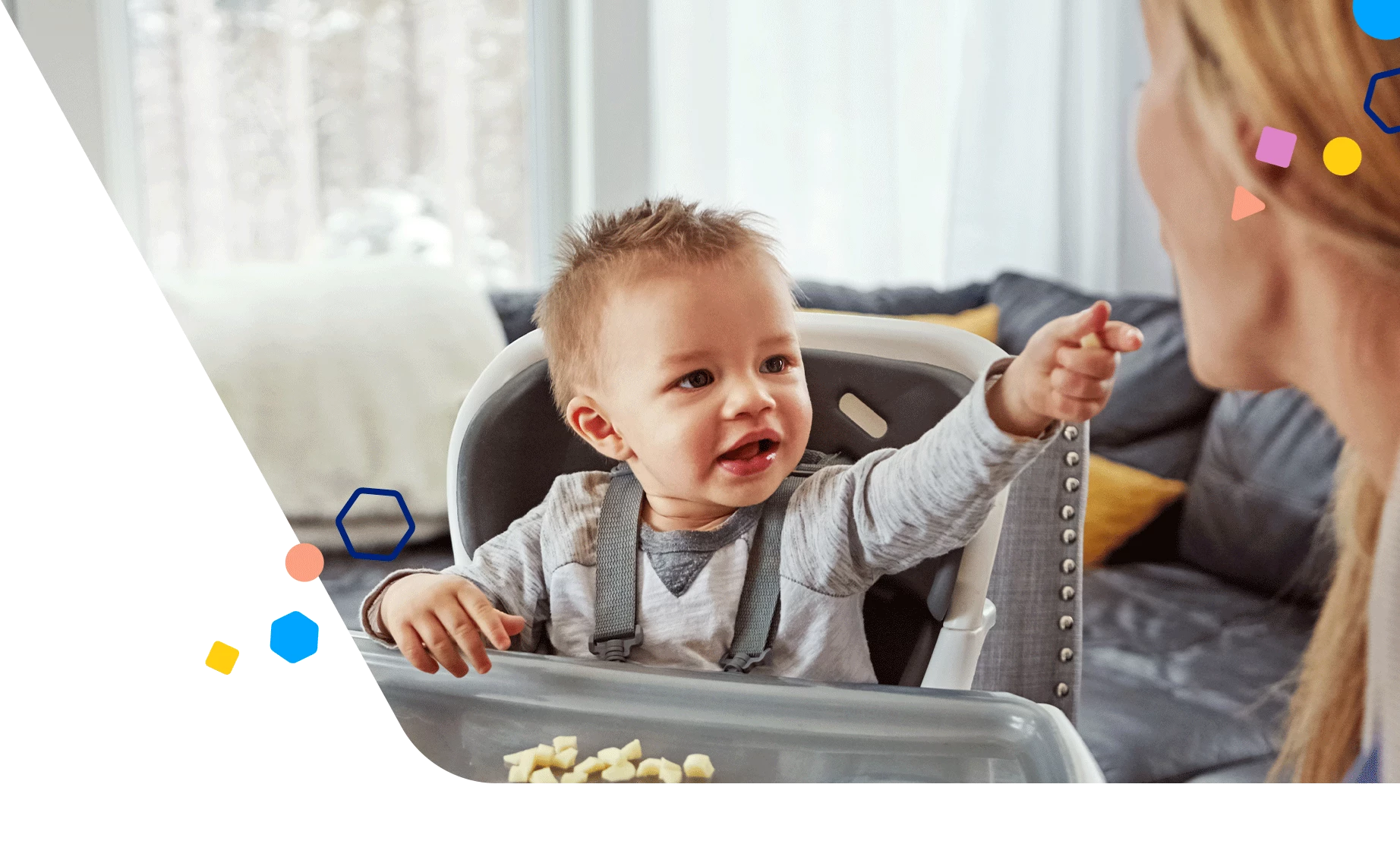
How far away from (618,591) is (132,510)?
20 cm

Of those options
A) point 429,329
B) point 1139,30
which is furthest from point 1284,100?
point 429,329

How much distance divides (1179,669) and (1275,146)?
242 millimetres

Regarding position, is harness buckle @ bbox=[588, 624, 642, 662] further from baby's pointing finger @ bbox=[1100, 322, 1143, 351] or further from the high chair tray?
baby's pointing finger @ bbox=[1100, 322, 1143, 351]

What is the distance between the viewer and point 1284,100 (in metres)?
0.38

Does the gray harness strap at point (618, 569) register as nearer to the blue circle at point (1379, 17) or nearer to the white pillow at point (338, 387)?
the white pillow at point (338, 387)

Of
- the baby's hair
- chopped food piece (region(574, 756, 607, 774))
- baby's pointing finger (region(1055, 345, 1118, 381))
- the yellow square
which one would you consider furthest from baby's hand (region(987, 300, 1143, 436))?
the yellow square

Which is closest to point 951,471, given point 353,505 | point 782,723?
point 782,723

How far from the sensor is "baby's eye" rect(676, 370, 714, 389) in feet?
1.35

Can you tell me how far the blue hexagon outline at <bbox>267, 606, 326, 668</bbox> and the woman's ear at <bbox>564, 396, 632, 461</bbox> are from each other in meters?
0.14

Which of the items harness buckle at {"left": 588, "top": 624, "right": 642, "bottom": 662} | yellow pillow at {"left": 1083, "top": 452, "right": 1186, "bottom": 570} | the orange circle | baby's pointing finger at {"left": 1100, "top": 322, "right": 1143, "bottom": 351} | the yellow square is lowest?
the yellow square

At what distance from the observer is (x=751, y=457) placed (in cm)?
42

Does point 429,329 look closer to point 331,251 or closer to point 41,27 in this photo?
point 331,251

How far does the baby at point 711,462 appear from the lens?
0.41m

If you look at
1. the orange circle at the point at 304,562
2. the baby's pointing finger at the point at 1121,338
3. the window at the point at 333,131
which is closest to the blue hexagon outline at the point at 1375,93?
the baby's pointing finger at the point at 1121,338
